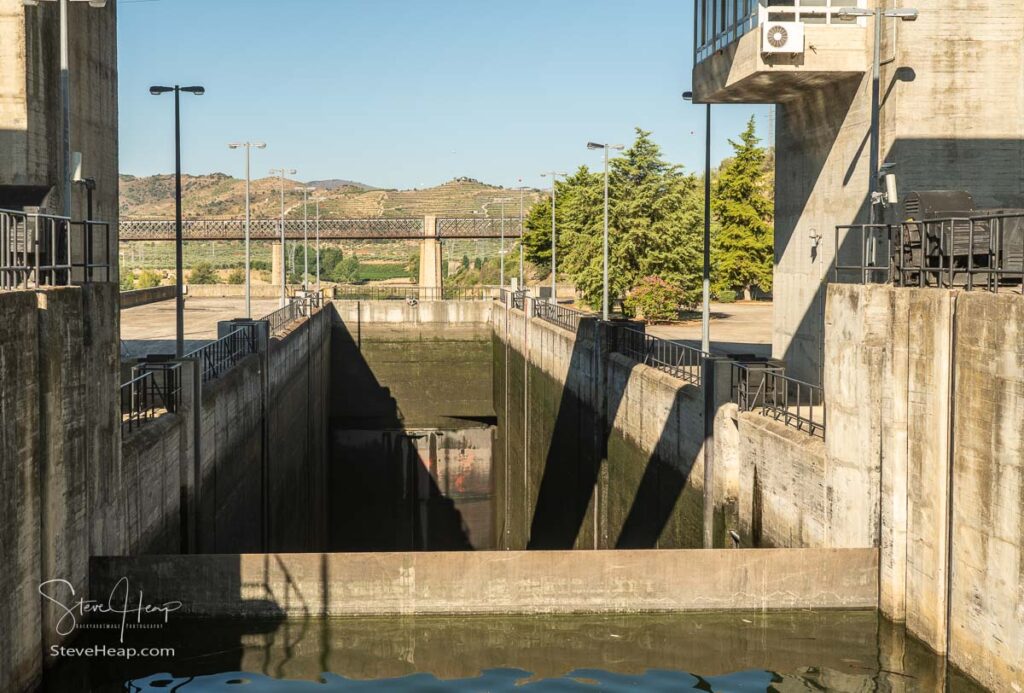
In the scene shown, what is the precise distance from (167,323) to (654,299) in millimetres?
20922

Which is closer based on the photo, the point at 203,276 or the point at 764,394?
the point at 764,394

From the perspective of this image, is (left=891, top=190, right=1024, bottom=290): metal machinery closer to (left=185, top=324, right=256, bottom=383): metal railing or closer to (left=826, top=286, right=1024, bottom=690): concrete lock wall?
(left=826, top=286, right=1024, bottom=690): concrete lock wall

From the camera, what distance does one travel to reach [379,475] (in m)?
47.5

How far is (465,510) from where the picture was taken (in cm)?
4525

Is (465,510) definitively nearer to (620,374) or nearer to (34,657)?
(620,374)

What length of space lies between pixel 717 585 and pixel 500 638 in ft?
9.47

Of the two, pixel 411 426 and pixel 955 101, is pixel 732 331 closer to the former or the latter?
pixel 411 426

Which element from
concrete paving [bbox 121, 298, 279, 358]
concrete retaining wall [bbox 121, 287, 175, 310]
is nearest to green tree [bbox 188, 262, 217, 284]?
concrete retaining wall [bbox 121, 287, 175, 310]

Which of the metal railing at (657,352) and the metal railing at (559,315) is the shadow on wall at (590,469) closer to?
the metal railing at (657,352)

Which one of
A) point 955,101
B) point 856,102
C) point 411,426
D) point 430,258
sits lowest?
point 411,426

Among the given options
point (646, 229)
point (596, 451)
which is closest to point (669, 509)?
point (596, 451)

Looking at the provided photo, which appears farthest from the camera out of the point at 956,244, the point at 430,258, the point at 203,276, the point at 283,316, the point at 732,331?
the point at 203,276

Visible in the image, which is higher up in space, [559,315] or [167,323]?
[559,315]

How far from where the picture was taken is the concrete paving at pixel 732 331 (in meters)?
38.0
